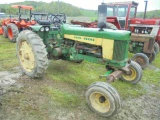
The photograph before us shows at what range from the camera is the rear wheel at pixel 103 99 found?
323cm

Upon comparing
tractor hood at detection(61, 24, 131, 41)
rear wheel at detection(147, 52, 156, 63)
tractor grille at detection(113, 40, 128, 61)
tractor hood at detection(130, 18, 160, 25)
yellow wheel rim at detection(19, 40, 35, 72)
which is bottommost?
rear wheel at detection(147, 52, 156, 63)

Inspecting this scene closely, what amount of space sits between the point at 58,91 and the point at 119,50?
1.58m

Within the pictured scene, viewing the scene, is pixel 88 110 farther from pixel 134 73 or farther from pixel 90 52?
pixel 134 73

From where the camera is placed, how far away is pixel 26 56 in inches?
192

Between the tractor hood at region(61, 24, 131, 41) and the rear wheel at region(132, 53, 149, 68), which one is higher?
the tractor hood at region(61, 24, 131, 41)

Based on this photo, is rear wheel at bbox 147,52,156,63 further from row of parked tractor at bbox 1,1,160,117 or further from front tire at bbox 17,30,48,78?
front tire at bbox 17,30,48,78

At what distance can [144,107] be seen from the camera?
3.80 metres

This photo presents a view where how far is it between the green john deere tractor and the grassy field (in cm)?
29

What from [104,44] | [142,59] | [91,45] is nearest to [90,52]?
[91,45]

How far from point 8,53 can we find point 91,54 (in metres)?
4.12

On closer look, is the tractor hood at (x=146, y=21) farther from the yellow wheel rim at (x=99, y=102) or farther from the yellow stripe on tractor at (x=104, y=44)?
the yellow wheel rim at (x=99, y=102)

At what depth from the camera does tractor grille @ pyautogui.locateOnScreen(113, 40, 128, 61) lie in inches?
144

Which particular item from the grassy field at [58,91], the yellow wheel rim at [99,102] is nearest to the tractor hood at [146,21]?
the grassy field at [58,91]

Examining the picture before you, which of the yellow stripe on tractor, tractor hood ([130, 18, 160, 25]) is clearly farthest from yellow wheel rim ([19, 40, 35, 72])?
tractor hood ([130, 18, 160, 25])
